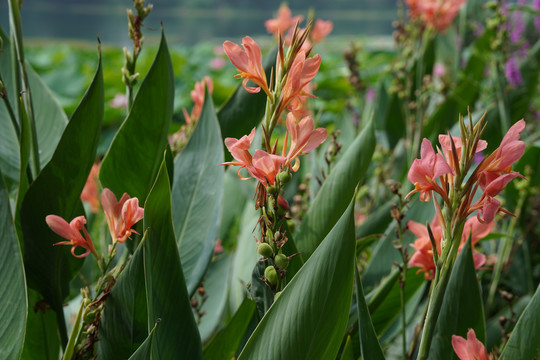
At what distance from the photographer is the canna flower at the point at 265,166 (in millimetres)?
367

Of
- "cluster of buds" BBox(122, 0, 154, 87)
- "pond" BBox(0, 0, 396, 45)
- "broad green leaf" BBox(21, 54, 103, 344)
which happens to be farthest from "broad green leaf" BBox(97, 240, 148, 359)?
"pond" BBox(0, 0, 396, 45)

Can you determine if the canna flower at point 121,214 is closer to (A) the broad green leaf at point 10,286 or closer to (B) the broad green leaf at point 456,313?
(A) the broad green leaf at point 10,286

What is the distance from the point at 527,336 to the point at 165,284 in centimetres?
28

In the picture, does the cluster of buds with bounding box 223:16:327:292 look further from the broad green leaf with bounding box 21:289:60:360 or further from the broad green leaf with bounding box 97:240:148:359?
the broad green leaf with bounding box 21:289:60:360

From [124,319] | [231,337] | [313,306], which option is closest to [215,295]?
[231,337]

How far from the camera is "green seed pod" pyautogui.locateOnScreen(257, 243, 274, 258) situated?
1.21ft

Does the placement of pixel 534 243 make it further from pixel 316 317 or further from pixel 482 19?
pixel 316 317

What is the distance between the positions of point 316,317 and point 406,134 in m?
1.01

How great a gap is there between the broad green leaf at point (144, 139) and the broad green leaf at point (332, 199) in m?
0.17

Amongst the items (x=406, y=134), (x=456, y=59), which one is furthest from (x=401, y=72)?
(x=456, y=59)

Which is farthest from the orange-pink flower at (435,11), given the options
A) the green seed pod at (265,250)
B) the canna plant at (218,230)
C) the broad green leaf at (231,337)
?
the green seed pod at (265,250)

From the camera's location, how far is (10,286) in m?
0.47

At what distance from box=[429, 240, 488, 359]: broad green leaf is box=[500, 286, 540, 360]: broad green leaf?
50mm

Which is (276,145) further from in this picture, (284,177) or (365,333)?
(365,333)
